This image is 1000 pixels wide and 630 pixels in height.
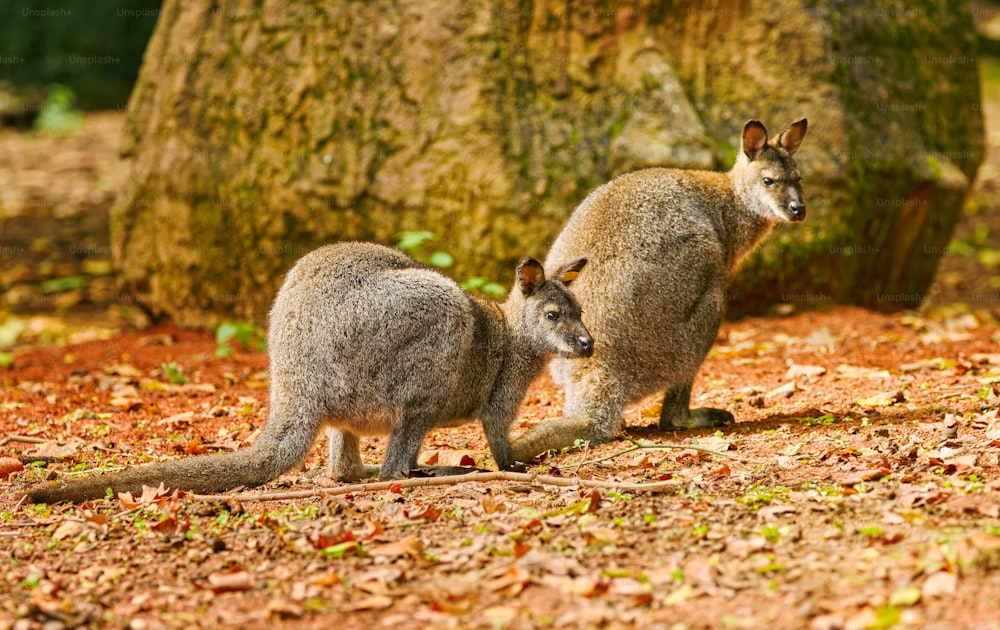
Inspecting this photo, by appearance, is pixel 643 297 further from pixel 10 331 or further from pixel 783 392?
pixel 10 331

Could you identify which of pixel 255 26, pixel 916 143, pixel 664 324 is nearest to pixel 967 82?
pixel 916 143

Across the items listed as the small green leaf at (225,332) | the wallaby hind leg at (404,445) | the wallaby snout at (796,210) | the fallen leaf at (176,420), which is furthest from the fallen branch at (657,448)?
the small green leaf at (225,332)

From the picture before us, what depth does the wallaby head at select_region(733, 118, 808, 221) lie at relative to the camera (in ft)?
24.7

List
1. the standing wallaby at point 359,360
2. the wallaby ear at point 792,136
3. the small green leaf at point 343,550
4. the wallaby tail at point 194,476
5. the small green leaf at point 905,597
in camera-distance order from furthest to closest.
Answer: the wallaby ear at point 792,136
the standing wallaby at point 359,360
the wallaby tail at point 194,476
the small green leaf at point 343,550
the small green leaf at point 905,597

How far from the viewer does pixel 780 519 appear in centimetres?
470

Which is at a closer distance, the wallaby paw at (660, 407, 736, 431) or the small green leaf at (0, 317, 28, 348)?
the wallaby paw at (660, 407, 736, 431)

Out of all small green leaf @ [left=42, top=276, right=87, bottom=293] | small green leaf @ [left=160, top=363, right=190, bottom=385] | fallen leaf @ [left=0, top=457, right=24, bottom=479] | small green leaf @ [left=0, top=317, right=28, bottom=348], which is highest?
fallen leaf @ [left=0, top=457, right=24, bottom=479]

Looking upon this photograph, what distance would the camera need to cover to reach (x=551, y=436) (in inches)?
252

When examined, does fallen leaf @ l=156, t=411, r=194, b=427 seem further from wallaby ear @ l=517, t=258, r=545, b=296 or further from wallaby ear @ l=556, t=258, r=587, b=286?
wallaby ear @ l=556, t=258, r=587, b=286

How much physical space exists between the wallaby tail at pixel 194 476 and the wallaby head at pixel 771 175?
3.65m

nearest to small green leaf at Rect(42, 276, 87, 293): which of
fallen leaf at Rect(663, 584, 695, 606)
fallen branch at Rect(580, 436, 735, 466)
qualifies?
fallen branch at Rect(580, 436, 735, 466)

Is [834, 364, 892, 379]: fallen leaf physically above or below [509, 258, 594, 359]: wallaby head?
below

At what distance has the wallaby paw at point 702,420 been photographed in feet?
23.1

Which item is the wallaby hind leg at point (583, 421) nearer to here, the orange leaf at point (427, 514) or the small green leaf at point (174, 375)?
the orange leaf at point (427, 514)
